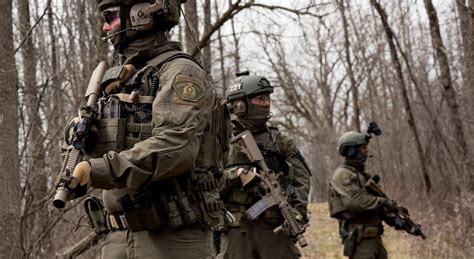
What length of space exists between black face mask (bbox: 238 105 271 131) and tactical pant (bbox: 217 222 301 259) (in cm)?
99

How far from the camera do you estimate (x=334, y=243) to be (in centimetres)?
1405

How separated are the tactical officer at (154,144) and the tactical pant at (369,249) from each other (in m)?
4.29

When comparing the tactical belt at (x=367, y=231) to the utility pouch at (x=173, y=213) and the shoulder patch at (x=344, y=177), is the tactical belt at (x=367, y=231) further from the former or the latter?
Result: the utility pouch at (x=173, y=213)

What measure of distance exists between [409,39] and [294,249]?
2385 centimetres

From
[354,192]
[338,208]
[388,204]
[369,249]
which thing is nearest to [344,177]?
[354,192]

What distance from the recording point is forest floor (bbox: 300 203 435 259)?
1103cm

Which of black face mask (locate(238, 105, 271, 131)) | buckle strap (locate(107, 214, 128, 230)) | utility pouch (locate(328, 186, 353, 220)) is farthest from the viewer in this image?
utility pouch (locate(328, 186, 353, 220))

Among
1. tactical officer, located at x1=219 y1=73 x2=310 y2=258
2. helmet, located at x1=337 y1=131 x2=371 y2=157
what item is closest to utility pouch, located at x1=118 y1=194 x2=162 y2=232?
tactical officer, located at x1=219 y1=73 x2=310 y2=258

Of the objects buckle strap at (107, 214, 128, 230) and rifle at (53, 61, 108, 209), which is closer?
rifle at (53, 61, 108, 209)

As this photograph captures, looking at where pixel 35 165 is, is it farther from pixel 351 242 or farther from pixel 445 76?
pixel 445 76

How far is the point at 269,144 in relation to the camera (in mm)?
6555

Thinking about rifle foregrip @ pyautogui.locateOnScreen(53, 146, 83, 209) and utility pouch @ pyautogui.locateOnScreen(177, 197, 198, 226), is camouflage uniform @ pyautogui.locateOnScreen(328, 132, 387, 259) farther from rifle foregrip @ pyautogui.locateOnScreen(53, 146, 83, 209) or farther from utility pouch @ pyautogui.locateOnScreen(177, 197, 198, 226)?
rifle foregrip @ pyautogui.locateOnScreen(53, 146, 83, 209)

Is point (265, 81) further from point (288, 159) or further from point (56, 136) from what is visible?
point (56, 136)

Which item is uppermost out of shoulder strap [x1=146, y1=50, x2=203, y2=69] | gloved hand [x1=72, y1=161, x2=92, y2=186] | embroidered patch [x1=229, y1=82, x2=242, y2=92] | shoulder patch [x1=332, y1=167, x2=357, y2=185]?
embroidered patch [x1=229, y1=82, x2=242, y2=92]
